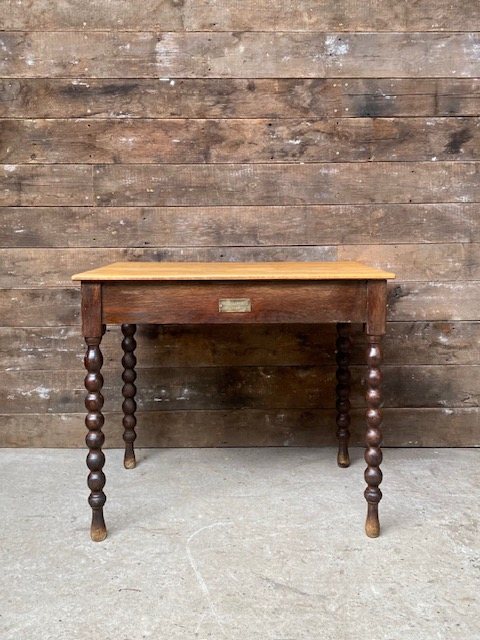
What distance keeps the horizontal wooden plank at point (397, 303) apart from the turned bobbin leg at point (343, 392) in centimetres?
31

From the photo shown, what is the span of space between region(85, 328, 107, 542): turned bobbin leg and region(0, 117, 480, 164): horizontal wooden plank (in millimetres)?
1005

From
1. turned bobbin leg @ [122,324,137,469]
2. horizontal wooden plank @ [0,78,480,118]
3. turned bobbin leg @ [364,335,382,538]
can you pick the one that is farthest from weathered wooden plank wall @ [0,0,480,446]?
turned bobbin leg @ [364,335,382,538]

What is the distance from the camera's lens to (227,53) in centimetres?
237

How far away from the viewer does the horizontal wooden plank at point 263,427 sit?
251 cm

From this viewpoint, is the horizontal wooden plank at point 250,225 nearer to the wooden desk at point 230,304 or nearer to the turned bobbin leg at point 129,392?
the turned bobbin leg at point 129,392

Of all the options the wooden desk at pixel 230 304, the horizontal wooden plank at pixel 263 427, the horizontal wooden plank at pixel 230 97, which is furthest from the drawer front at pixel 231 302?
the horizontal wooden plank at pixel 230 97

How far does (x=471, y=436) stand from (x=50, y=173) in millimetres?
2021

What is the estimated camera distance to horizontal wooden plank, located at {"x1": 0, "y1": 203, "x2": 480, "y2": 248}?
244 cm

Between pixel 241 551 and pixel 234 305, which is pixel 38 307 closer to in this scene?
pixel 234 305

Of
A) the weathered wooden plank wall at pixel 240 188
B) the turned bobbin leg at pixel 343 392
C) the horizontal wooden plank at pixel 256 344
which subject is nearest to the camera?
the turned bobbin leg at pixel 343 392

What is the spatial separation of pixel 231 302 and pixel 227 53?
1177 millimetres

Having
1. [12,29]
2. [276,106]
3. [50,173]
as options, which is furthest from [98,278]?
[12,29]

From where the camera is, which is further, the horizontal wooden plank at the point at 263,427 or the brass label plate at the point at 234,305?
the horizontal wooden plank at the point at 263,427

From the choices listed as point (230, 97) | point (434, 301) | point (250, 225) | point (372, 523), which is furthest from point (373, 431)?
point (230, 97)
